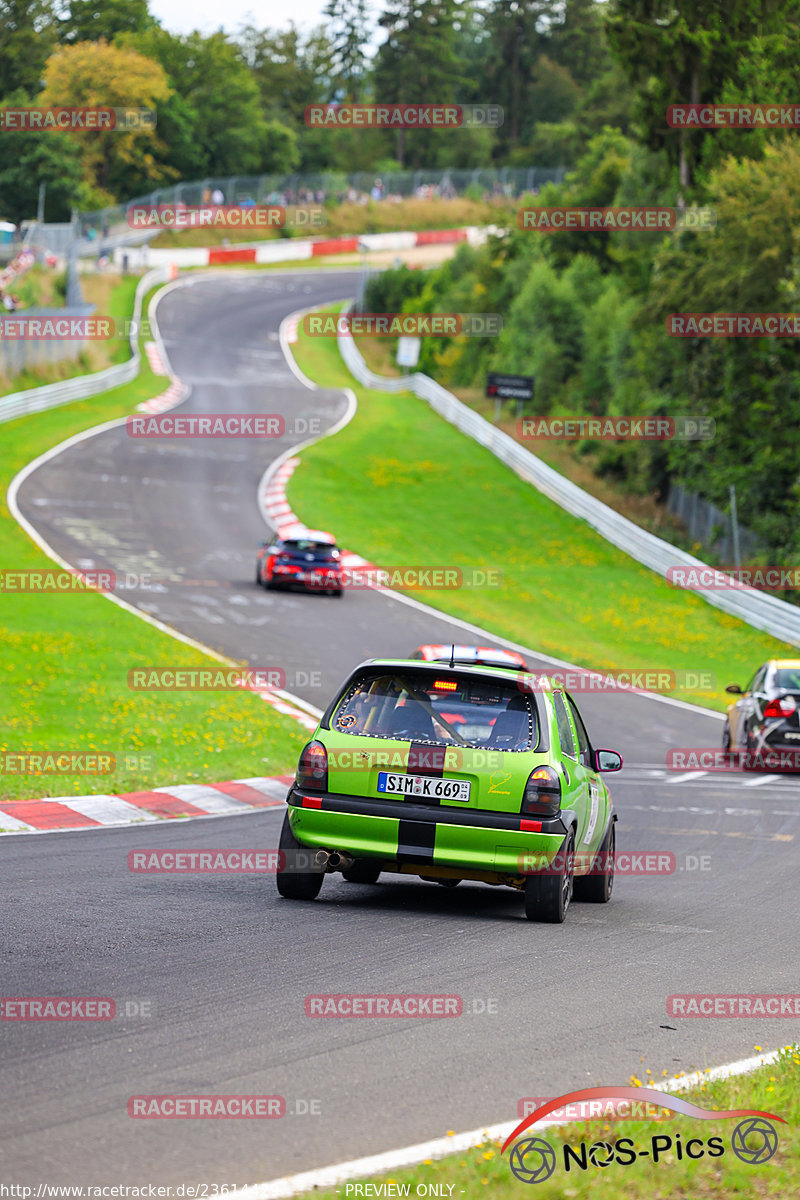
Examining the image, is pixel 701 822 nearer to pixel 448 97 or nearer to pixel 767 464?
pixel 767 464

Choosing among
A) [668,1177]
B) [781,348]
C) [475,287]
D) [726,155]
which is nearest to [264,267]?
[475,287]

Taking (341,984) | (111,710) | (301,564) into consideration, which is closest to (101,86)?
(301,564)

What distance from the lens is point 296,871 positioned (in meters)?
9.34

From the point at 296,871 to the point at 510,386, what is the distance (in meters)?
47.7

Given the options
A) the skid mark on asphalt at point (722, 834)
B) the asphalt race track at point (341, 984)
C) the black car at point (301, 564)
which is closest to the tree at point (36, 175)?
the black car at point (301, 564)

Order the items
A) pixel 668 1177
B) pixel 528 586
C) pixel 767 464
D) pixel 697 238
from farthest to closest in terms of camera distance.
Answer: pixel 697 238 → pixel 767 464 → pixel 528 586 → pixel 668 1177

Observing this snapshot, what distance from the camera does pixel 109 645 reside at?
2328 centimetres

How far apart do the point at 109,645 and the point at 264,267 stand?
71.4 metres

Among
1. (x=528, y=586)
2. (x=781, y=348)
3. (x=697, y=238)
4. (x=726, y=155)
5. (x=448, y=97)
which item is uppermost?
(x=448, y=97)

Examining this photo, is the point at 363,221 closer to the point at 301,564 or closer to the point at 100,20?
the point at 100,20

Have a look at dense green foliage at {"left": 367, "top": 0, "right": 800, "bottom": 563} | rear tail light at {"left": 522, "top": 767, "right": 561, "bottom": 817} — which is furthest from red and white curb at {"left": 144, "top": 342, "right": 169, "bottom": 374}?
rear tail light at {"left": 522, "top": 767, "right": 561, "bottom": 817}

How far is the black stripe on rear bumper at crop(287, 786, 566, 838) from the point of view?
887 centimetres

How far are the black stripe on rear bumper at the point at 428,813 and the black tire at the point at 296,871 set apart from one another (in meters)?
0.35

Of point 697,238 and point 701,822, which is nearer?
point 701,822
